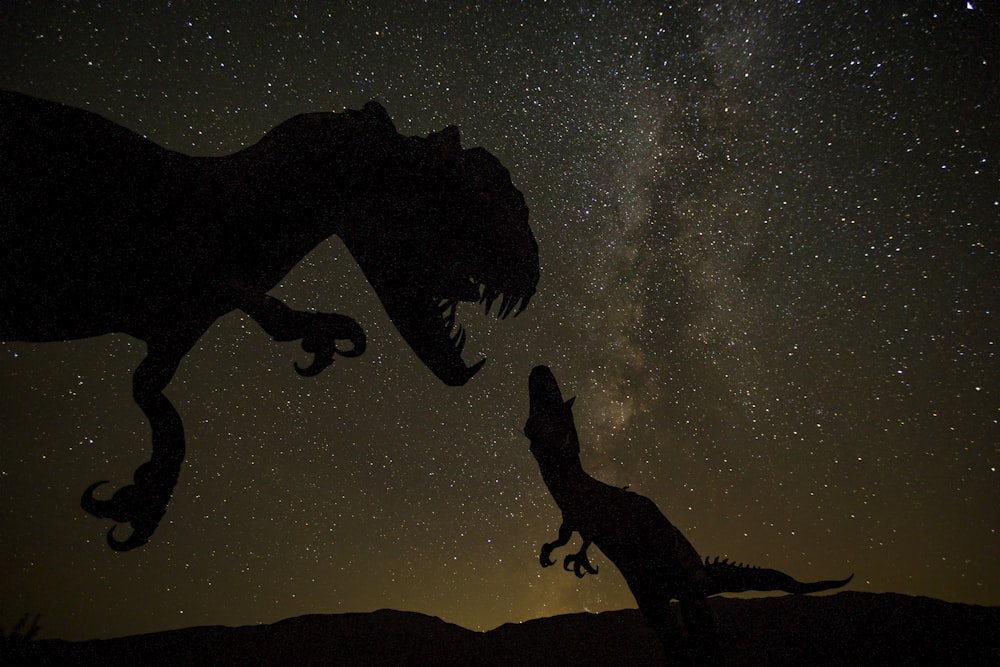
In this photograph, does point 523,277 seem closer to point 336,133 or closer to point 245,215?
point 336,133

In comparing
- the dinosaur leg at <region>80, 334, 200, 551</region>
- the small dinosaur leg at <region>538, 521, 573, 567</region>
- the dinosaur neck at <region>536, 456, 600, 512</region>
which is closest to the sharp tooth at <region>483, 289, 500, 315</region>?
the dinosaur leg at <region>80, 334, 200, 551</region>

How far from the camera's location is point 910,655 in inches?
225

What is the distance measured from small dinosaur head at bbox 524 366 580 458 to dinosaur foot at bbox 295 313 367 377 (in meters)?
2.12

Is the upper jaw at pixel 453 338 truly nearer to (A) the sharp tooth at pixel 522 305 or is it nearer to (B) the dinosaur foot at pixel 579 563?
(A) the sharp tooth at pixel 522 305

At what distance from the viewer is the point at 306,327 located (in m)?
1.88

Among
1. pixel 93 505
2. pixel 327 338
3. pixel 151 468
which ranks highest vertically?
pixel 327 338

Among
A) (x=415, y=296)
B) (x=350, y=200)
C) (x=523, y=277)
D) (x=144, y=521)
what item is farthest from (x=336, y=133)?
(x=144, y=521)

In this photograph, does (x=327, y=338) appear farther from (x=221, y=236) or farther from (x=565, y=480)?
(x=565, y=480)

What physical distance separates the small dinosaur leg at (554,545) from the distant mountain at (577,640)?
3.07 metres

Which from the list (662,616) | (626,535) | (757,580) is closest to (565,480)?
(626,535)

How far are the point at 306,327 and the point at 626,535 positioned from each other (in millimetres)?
2836

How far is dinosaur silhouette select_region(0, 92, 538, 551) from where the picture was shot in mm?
1947

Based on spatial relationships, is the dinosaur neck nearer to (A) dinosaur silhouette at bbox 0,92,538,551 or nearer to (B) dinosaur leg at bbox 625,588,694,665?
(B) dinosaur leg at bbox 625,588,694,665

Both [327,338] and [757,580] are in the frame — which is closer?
[327,338]
